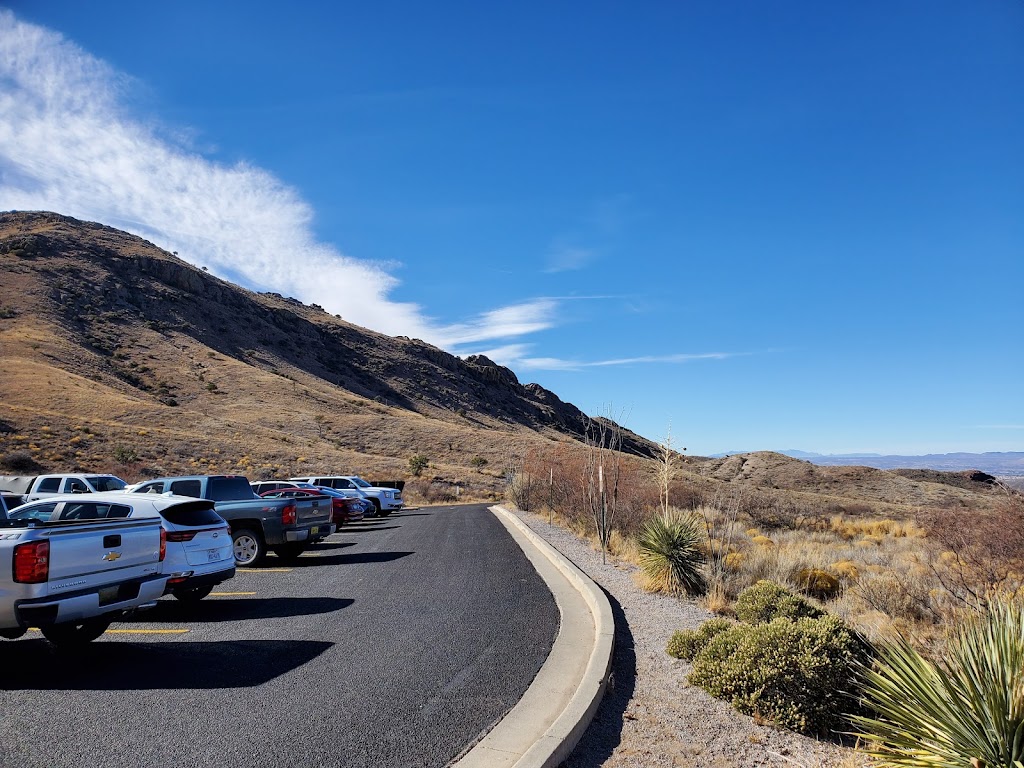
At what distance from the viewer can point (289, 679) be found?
5922 mm

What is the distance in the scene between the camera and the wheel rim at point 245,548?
42.4 feet

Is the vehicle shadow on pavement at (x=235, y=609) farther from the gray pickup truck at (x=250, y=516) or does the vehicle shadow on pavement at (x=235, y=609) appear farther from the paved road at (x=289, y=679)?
the gray pickup truck at (x=250, y=516)

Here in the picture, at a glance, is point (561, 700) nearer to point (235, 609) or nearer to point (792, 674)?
point (792, 674)

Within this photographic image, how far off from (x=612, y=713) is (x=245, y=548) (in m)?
9.83

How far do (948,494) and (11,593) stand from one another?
45.9 metres

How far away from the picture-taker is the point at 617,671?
6148 mm

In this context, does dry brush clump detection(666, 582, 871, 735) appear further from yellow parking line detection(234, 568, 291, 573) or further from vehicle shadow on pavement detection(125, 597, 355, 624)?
yellow parking line detection(234, 568, 291, 573)

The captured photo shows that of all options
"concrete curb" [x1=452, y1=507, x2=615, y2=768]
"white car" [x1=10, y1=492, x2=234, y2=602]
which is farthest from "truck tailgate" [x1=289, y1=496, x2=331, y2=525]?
"concrete curb" [x1=452, y1=507, x2=615, y2=768]

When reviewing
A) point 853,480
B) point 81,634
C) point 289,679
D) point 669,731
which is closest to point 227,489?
point 81,634

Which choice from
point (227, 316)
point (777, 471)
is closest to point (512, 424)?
point (227, 316)

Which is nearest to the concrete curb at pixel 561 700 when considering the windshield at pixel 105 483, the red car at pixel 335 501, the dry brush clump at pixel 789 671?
the dry brush clump at pixel 789 671

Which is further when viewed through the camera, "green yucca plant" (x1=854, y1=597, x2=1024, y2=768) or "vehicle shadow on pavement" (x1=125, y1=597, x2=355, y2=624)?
"vehicle shadow on pavement" (x1=125, y1=597, x2=355, y2=624)

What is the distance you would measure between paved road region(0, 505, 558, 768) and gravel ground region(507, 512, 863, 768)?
793 mm

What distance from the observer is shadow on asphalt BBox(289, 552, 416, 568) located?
1351cm
